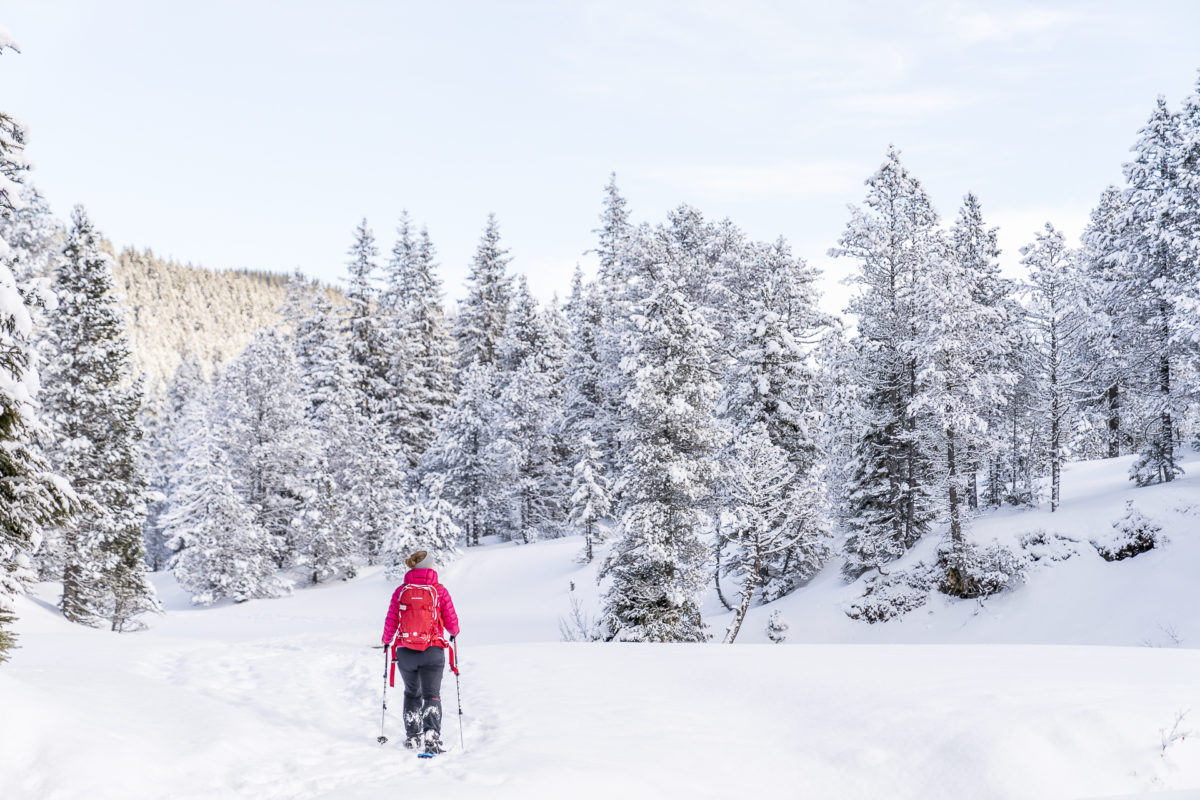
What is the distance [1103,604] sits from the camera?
826 inches

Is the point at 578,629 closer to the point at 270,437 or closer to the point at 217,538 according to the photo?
the point at 217,538

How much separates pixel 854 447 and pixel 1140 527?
8.51 metres

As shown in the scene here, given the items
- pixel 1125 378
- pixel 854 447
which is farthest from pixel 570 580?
pixel 1125 378

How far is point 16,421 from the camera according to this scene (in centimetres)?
693

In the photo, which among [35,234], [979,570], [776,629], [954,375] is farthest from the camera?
[776,629]

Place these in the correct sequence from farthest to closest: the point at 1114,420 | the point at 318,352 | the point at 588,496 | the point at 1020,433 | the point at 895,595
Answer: the point at 318,352
the point at 1114,420
the point at 588,496
the point at 1020,433
the point at 895,595

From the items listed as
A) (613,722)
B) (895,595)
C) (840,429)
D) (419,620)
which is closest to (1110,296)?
(840,429)

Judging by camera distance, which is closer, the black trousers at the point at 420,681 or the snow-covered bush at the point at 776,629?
the black trousers at the point at 420,681

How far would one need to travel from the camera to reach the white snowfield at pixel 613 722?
21.0ft

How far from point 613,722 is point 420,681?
2.25 metres

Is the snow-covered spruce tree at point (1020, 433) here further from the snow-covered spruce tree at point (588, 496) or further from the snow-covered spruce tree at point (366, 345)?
the snow-covered spruce tree at point (366, 345)

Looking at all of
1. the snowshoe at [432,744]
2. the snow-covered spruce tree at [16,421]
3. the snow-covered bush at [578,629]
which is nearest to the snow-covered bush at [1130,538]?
the snow-covered bush at [578,629]

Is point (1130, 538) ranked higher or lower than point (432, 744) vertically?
higher

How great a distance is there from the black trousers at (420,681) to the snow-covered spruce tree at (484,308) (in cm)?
4359
